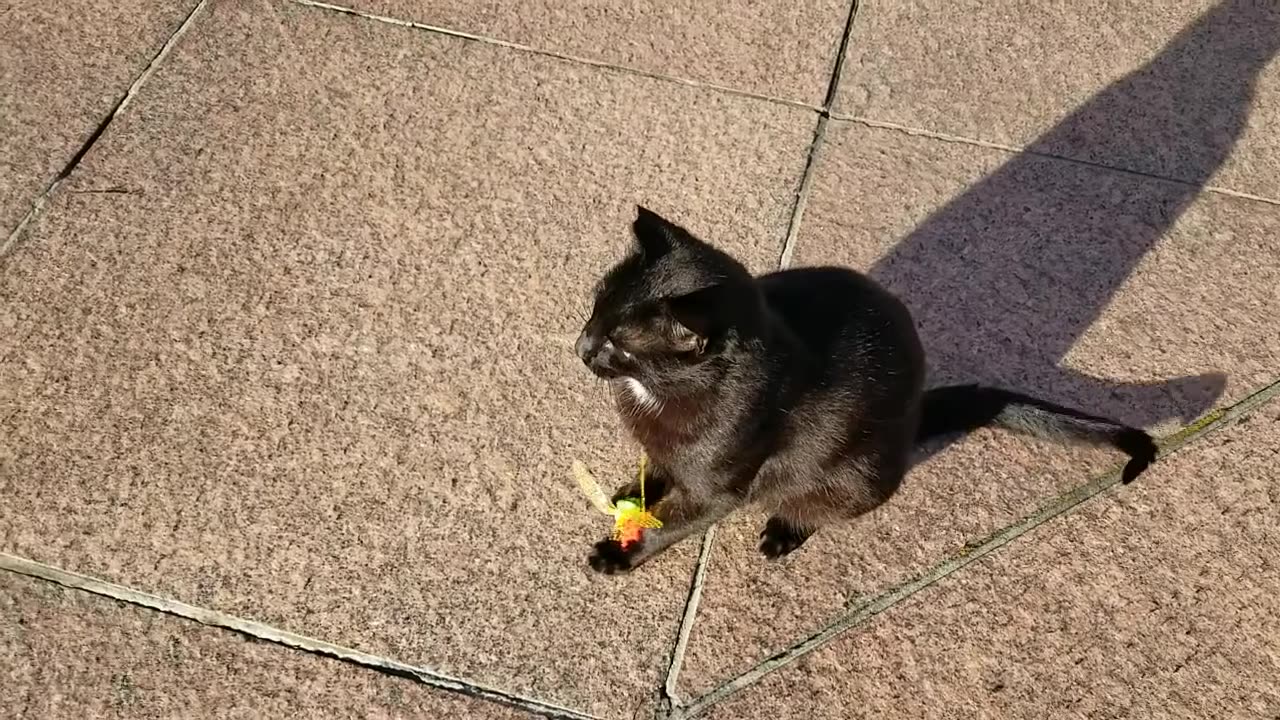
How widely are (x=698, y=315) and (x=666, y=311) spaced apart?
7 centimetres

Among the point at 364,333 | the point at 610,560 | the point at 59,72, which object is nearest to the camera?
the point at 610,560

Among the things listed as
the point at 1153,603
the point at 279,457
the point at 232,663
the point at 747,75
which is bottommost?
the point at 232,663

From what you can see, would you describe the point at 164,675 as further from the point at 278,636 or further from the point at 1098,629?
the point at 1098,629

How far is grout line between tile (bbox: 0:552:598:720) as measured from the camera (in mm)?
2549

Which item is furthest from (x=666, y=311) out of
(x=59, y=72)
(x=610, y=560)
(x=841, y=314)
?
(x=59, y=72)

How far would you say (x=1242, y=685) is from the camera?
8.56 feet

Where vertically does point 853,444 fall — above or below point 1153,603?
above

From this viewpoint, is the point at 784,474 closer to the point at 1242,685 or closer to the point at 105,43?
the point at 1242,685

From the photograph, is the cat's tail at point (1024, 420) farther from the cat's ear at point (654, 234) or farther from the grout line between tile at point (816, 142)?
the cat's ear at point (654, 234)

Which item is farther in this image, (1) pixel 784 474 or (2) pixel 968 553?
(2) pixel 968 553

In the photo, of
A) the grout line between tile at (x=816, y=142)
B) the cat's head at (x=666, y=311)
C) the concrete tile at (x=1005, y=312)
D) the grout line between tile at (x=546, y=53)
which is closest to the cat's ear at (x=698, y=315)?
the cat's head at (x=666, y=311)

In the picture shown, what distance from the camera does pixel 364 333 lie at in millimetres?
3174

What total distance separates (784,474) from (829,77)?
2.07 metres

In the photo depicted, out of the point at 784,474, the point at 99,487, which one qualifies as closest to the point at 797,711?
the point at 784,474
